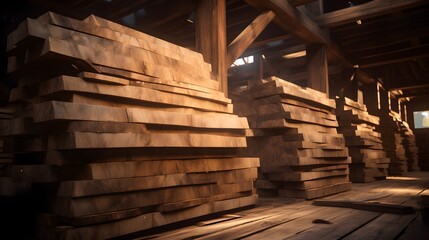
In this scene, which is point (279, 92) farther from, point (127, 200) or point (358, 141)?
point (358, 141)

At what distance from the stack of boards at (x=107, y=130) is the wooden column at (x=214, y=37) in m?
0.93

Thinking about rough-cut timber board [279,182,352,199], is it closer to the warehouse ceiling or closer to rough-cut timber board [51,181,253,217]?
rough-cut timber board [51,181,253,217]

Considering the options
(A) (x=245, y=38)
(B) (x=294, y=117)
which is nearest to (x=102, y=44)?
(A) (x=245, y=38)

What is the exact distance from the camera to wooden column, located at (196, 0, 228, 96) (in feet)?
15.6

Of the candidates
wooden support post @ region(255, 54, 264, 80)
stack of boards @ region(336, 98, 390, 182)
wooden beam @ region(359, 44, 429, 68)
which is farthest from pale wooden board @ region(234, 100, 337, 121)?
wooden beam @ region(359, 44, 429, 68)

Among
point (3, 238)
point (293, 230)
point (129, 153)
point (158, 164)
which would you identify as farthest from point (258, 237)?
point (3, 238)

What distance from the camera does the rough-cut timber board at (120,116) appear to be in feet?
8.38

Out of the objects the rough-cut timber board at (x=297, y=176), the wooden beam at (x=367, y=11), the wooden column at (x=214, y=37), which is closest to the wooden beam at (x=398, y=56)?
the wooden beam at (x=367, y=11)

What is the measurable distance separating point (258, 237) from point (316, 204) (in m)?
2.11

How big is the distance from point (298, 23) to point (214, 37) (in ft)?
9.21

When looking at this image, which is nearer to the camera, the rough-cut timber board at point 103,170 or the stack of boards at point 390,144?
the rough-cut timber board at point 103,170

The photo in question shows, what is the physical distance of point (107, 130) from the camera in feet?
9.27

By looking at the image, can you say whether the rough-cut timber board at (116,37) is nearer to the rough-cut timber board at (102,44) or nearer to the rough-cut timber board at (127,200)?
the rough-cut timber board at (102,44)

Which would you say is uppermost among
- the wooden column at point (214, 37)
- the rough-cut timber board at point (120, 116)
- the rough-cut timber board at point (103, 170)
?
the wooden column at point (214, 37)
